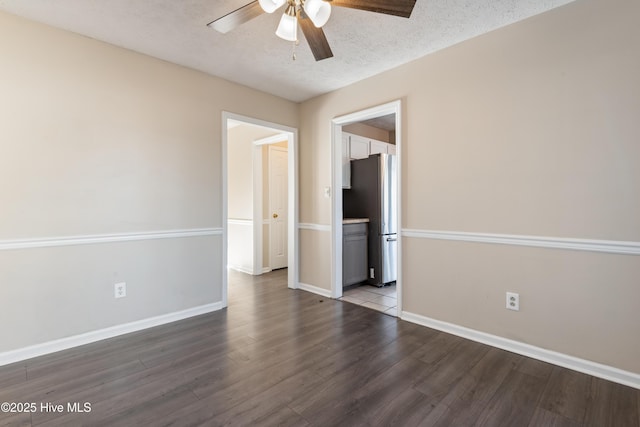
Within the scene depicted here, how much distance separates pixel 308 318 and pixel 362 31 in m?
2.67

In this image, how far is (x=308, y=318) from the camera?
3.10 m

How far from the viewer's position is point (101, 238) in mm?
2621

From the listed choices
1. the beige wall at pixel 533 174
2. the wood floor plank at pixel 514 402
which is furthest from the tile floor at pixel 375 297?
the wood floor plank at pixel 514 402

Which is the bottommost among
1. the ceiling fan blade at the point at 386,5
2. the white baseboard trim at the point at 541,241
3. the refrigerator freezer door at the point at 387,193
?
the white baseboard trim at the point at 541,241

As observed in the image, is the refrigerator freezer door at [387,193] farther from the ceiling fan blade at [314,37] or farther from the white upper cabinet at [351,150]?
the ceiling fan blade at [314,37]

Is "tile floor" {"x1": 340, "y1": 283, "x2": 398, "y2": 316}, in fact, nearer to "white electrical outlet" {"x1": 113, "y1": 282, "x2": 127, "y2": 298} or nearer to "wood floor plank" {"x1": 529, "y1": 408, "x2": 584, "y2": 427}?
"wood floor plank" {"x1": 529, "y1": 408, "x2": 584, "y2": 427}

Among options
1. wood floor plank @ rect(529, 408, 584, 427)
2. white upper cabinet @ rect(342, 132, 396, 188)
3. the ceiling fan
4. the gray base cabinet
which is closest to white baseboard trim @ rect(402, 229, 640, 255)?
wood floor plank @ rect(529, 408, 584, 427)

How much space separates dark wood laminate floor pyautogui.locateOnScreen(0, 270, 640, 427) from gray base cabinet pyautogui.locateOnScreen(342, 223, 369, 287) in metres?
1.26

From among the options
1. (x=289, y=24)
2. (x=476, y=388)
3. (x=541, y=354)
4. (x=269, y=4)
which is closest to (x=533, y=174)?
(x=541, y=354)

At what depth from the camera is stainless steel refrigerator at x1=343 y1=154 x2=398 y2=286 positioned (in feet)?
13.9

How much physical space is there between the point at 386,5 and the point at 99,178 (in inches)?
102

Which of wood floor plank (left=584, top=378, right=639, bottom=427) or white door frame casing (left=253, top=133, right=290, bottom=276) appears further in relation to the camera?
white door frame casing (left=253, top=133, right=290, bottom=276)

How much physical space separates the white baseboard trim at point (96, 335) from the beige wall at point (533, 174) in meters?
2.24

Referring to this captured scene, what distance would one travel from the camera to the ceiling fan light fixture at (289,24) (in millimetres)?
1940
